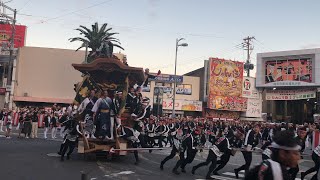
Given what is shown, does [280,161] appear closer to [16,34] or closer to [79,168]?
[79,168]

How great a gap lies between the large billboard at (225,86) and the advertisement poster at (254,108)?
1.04m

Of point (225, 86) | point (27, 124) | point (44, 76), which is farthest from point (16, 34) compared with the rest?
point (27, 124)

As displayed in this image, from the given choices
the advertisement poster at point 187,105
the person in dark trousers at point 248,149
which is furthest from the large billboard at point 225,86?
the person in dark trousers at point 248,149

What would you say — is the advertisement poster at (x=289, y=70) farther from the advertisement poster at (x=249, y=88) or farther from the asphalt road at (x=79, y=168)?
the asphalt road at (x=79, y=168)

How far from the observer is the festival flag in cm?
1450

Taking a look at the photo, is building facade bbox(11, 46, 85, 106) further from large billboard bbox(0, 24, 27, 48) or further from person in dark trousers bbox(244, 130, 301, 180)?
person in dark trousers bbox(244, 130, 301, 180)

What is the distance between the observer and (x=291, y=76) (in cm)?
4612

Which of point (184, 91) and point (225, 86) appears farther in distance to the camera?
point (184, 91)

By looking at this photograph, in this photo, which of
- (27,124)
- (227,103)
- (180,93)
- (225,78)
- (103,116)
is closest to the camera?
(103,116)

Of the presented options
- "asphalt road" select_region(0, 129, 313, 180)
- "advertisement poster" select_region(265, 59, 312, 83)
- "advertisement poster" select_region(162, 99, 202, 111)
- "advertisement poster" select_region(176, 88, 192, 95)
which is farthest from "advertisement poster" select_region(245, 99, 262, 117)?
"asphalt road" select_region(0, 129, 313, 180)

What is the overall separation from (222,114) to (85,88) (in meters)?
41.6

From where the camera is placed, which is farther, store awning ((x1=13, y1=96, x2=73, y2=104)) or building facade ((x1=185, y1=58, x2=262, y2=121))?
building facade ((x1=185, y1=58, x2=262, y2=121))

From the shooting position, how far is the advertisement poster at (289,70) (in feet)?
147

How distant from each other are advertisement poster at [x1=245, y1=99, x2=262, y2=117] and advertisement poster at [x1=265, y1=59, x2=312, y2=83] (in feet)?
22.6
